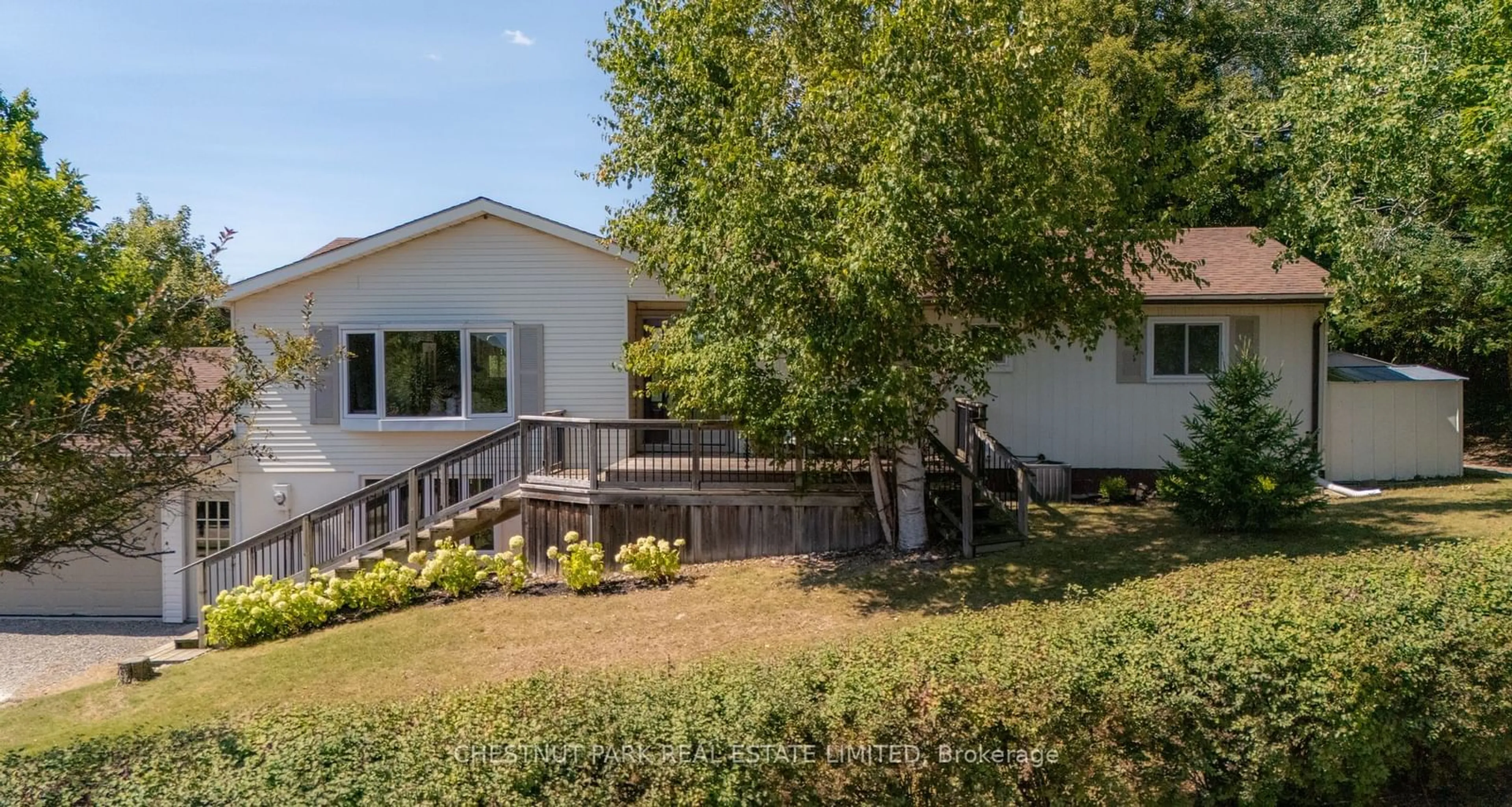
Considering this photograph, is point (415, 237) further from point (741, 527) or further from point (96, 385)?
point (96, 385)

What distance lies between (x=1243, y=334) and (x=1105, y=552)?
560 cm

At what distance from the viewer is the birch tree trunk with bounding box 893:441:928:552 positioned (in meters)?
10.9

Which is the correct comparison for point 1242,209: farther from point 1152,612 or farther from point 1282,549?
point 1152,612

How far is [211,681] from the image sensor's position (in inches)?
362

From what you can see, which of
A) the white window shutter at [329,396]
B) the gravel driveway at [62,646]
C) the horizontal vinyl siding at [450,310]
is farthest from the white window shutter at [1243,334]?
the gravel driveway at [62,646]

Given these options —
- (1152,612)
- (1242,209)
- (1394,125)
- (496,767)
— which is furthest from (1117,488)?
(1242,209)

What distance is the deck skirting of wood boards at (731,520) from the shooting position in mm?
11594

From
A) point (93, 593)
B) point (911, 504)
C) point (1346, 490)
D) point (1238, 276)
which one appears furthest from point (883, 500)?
point (93, 593)

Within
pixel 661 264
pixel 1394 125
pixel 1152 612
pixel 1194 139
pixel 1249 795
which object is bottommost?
pixel 1249 795

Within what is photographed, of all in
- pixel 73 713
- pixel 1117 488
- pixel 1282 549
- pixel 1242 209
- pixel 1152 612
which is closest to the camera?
pixel 1152 612

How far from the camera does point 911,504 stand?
11.0 m

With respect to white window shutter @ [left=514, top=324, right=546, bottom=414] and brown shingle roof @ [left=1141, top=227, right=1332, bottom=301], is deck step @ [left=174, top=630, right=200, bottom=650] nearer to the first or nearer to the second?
white window shutter @ [left=514, top=324, right=546, bottom=414]

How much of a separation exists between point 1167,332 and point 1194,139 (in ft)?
48.5

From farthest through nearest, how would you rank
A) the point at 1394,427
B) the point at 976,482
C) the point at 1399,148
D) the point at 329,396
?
the point at 1394,427 → the point at 329,396 → the point at 1399,148 → the point at 976,482
